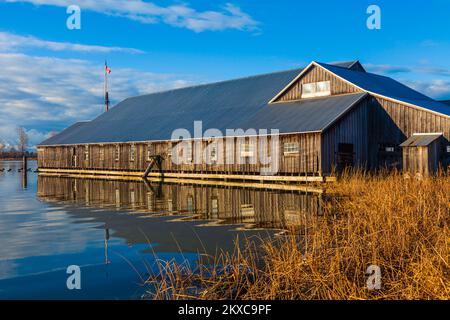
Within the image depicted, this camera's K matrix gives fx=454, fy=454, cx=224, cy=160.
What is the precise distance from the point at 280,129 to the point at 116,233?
64.6 feet

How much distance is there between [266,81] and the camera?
45906mm

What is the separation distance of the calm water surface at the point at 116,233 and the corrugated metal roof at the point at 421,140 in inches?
310

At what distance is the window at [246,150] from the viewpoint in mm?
33594

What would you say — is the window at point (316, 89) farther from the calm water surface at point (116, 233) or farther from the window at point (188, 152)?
the calm water surface at point (116, 233)

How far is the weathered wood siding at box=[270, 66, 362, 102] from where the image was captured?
109 feet

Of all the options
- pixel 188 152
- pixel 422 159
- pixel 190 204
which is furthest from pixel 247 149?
pixel 190 204

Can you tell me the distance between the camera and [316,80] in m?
34.9

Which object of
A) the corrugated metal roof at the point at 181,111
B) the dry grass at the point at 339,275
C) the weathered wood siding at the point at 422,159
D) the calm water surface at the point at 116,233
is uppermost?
the corrugated metal roof at the point at 181,111

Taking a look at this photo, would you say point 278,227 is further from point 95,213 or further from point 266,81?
point 266,81

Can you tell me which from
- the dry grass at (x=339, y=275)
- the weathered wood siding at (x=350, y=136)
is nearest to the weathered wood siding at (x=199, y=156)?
the weathered wood siding at (x=350, y=136)

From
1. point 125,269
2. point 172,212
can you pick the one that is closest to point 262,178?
point 172,212

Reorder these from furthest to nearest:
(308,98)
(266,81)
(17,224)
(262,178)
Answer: (266,81) < (308,98) < (262,178) < (17,224)

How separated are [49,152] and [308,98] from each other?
119 ft

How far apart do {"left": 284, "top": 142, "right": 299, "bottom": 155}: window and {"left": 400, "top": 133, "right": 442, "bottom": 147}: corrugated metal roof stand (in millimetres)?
6983
